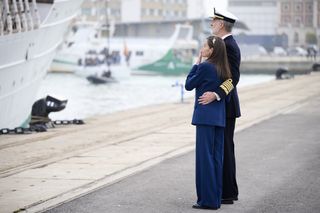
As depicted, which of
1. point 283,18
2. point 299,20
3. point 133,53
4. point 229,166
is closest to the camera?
point 229,166

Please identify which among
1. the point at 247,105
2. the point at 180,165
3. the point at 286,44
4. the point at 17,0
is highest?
the point at 17,0

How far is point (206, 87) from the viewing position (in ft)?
28.7

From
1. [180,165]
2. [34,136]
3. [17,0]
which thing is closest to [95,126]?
[34,136]

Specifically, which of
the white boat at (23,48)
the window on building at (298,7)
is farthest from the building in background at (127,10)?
the white boat at (23,48)

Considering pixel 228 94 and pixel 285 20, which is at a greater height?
pixel 228 94

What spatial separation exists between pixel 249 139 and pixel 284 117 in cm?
515

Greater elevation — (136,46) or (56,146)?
(56,146)

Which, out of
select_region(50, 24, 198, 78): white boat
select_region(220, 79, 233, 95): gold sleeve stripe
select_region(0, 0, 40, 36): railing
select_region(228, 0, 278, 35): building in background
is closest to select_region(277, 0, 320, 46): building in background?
select_region(228, 0, 278, 35): building in background

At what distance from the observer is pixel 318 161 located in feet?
40.4

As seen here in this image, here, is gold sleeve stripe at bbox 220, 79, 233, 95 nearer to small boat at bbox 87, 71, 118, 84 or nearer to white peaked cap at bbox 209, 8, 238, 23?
white peaked cap at bbox 209, 8, 238, 23

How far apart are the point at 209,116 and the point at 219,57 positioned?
1.90 ft

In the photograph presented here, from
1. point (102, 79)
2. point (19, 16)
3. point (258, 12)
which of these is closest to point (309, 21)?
point (258, 12)

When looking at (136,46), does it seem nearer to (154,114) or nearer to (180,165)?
(154,114)

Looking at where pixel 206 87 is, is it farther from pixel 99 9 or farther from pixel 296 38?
pixel 296 38
